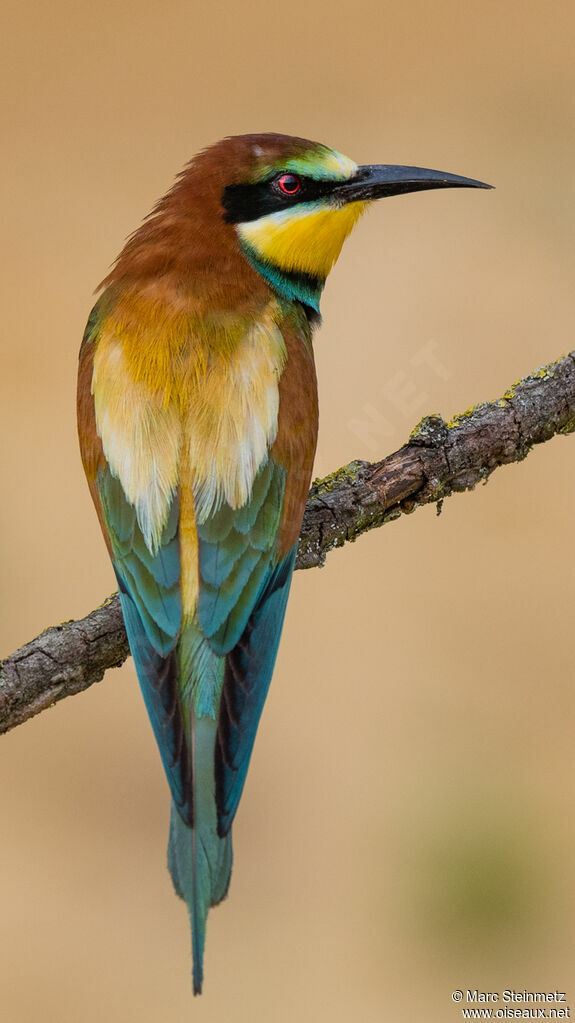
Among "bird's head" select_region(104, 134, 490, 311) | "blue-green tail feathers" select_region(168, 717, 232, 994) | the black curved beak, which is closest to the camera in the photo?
"blue-green tail feathers" select_region(168, 717, 232, 994)

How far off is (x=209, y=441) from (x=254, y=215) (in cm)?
43

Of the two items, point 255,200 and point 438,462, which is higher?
point 255,200

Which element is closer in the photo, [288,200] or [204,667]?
[204,667]

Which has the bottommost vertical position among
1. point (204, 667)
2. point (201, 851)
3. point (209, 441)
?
point (201, 851)

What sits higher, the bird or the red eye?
the red eye

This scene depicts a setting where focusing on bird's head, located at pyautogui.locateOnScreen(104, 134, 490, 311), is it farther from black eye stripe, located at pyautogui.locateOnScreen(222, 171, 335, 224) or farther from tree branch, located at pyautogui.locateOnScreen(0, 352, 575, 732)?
tree branch, located at pyautogui.locateOnScreen(0, 352, 575, 732)

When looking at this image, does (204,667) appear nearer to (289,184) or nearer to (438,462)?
(438,462)

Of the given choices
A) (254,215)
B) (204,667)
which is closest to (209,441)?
(204,667)

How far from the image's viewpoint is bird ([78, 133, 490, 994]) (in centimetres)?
146

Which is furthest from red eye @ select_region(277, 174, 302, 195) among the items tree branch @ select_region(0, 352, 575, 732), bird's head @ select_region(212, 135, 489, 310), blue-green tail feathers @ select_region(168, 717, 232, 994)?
blue-green tail feathers @ select_region(168, 717, 232, 994)

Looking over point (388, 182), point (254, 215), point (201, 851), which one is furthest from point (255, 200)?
point (201, 851)

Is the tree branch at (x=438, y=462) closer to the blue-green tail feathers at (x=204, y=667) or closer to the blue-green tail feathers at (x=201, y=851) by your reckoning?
the blue-green tail feathers at (x=204, y=667)

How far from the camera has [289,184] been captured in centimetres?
176

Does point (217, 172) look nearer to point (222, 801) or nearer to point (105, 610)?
point (105, 610)
